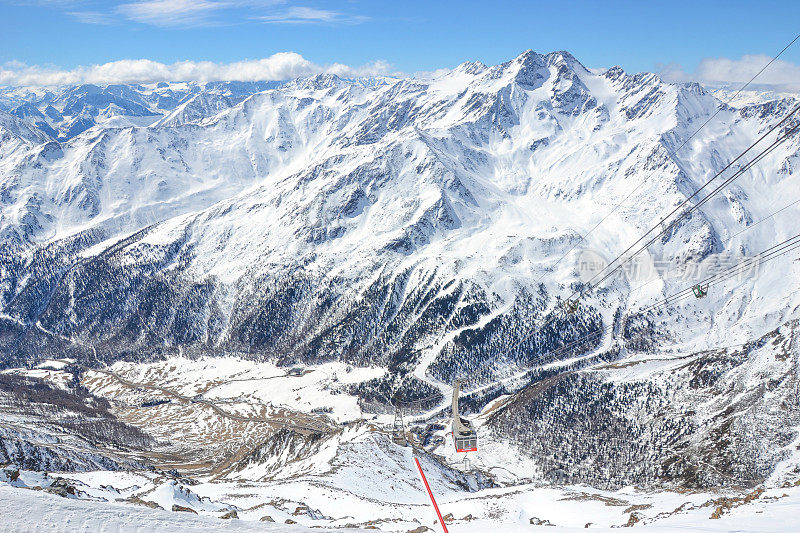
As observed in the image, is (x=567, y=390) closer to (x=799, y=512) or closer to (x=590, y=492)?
(x=590, y=492)

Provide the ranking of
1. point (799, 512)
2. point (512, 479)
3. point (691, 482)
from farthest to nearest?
point (512, 479), point (691, 482), point (799, 512)

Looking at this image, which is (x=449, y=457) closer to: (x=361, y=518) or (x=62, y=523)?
(x=361, y=518)

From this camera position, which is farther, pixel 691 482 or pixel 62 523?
pixel 691 482

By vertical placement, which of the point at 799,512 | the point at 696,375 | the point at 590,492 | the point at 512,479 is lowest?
the point at 512,479

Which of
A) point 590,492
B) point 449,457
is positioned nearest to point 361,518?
point 590,492

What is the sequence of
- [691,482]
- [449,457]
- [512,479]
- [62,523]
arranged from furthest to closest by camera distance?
[449,457], [512,479], [691,482], [62,523]

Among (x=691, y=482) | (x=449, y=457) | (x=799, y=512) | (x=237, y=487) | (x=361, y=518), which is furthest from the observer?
(x=449, y=457)

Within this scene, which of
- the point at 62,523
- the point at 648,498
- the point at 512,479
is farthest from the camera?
the point at 512,479

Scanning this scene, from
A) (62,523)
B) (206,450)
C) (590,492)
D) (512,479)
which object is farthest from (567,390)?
(62,523)

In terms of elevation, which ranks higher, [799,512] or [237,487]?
[799,512]
